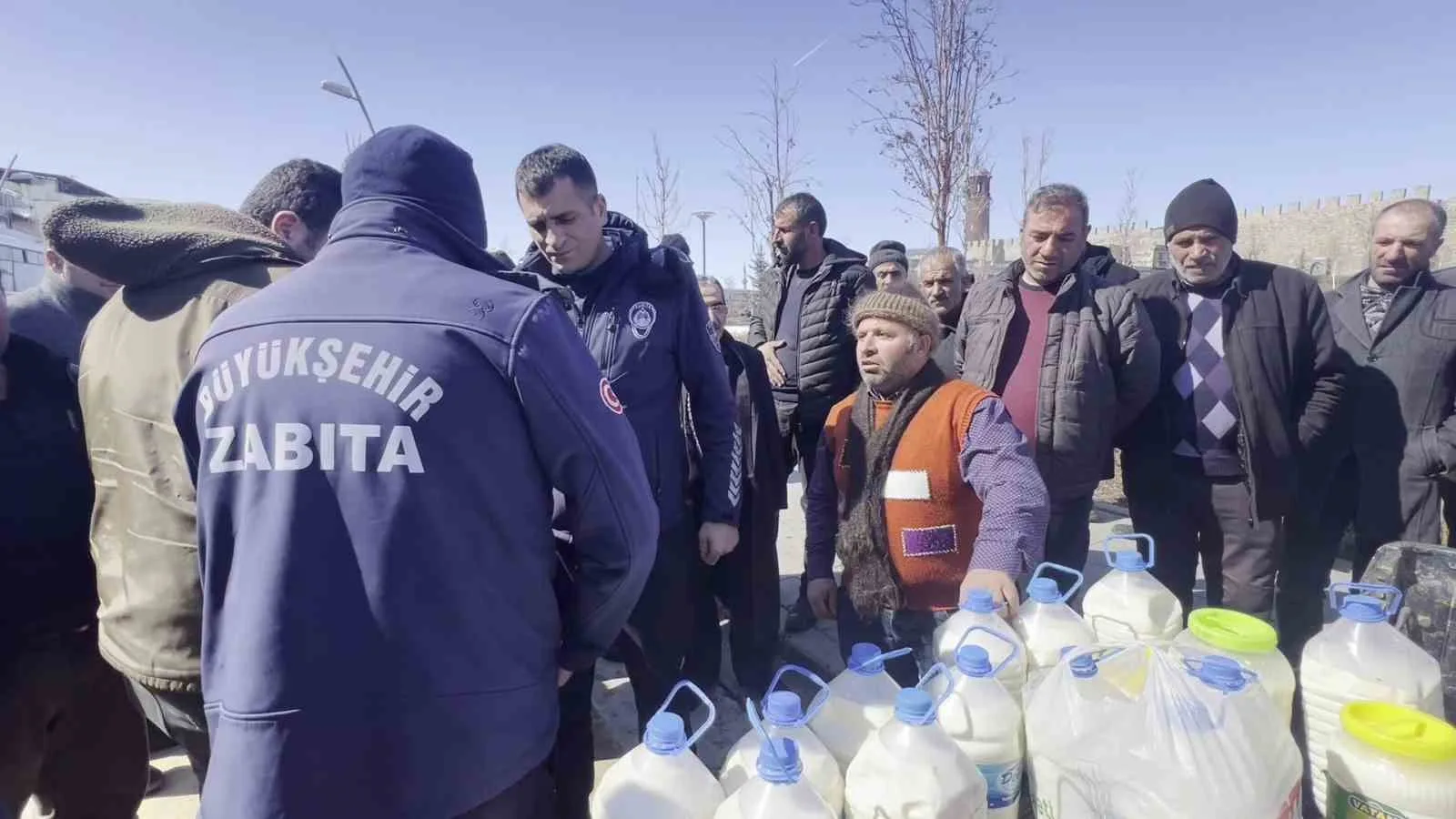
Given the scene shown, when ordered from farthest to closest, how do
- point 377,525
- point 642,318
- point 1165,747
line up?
1. point 642,318
2. point 377,525
3. point 1165,747

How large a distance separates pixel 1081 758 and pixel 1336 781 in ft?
1.33

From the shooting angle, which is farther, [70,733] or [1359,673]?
[70,733]

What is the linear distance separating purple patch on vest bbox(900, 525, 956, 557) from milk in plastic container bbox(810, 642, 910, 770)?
67 cm

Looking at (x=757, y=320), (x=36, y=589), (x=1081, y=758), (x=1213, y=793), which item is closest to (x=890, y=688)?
(x=1081, y=758)

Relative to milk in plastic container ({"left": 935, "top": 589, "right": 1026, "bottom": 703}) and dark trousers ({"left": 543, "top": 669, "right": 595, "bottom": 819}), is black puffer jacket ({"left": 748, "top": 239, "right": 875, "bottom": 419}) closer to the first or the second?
dark trousers ({"left": 543, "top": 669, "right": 595, "bottom": 819})

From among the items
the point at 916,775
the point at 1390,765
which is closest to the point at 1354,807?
the point at 1390,765

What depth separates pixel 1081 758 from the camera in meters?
1.09

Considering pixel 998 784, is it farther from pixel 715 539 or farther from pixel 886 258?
pixel 886 258

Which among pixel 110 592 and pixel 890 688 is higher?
pixel 110 592

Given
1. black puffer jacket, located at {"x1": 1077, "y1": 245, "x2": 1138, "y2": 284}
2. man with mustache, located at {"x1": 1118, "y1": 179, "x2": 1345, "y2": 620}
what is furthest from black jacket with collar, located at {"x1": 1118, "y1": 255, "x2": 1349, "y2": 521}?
black puffer jacket, located at {"x1": 1077, "y1": 245, "x2": 1138, "y2": 284}

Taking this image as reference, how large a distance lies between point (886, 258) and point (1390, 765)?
401 cm

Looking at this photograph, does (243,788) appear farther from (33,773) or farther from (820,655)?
(820,655)

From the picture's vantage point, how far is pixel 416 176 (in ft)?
4.36

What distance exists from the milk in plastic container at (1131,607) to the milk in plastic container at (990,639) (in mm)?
258
